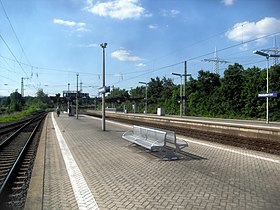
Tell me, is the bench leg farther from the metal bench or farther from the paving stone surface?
the paving stone surface

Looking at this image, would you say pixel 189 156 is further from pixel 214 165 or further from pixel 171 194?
pixel 171 194

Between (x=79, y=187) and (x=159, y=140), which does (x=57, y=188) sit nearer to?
(x=79, y=187)

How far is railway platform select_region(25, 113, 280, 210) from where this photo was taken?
16.3 ft

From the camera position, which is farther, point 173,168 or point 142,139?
point 142,139

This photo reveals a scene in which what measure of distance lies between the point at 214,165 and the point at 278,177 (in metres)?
1.73

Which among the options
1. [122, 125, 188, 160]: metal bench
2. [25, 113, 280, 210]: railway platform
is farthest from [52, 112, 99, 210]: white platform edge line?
[122, 125, 188, 160]: metal bench

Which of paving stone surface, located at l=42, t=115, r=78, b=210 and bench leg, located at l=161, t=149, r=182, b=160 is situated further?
bench leg, located at l=161, t=149, r=182, b=160

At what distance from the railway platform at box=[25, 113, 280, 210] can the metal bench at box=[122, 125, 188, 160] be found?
13.4 inches

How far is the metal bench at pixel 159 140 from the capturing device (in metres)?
8.98

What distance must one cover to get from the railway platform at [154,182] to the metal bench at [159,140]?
341mm

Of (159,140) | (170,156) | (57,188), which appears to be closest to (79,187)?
(57,188)

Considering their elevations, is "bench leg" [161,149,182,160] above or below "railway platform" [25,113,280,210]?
above

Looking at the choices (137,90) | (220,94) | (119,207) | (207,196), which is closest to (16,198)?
(119,207)

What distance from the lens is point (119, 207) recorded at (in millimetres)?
4758
